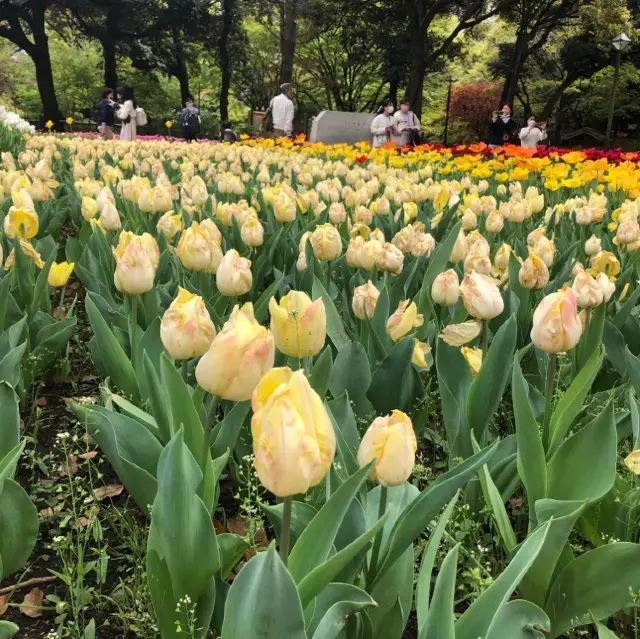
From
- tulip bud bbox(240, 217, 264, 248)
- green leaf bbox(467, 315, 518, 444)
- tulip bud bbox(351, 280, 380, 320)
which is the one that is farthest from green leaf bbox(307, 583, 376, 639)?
tulip bud bbox(240, 217, 264, 248)

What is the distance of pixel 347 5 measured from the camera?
24.1 m

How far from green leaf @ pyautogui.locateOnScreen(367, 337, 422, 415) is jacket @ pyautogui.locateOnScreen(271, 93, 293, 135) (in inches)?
509

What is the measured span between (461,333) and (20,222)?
1.54 m

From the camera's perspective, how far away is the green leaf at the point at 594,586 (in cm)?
110

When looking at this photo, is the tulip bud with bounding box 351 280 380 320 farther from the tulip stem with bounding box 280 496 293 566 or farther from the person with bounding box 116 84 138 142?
the person with bounding box 116 84 138 142

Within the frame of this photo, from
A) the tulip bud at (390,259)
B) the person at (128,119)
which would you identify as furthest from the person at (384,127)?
the tulip bud at (390,259)

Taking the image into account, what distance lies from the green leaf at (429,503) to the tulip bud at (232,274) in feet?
2.68

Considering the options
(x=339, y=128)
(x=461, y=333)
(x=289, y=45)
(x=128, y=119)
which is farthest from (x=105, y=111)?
(x=461, y=333)

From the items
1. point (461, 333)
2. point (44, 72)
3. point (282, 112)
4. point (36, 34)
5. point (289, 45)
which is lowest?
point (461, 333)

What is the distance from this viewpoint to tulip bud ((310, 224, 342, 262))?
228cm

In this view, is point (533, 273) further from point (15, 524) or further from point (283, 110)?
point (283, 110)

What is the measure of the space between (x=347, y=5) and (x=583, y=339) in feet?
81.2

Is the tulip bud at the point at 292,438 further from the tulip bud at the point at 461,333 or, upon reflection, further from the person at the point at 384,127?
the person at the point at 384,127

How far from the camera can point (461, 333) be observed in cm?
157
